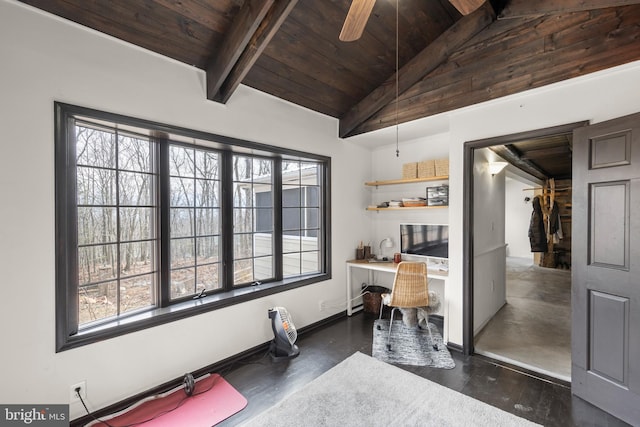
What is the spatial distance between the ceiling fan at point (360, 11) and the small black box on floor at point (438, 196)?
2.02 m

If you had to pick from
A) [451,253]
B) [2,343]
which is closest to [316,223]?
[451,253]

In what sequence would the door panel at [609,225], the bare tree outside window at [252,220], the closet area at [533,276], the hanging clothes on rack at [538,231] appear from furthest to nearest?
the hanging clothes on rack at [538,231] < the bare tree outside window at [252,220] < the closet area at [533,276] < the door panel at [609,225]

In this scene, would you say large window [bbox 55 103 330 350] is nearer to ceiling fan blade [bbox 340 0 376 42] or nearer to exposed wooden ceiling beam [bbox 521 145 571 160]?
ceiling fan blade [bbox 340 0 376 42]

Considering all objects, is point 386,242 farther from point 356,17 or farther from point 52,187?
point 52,187

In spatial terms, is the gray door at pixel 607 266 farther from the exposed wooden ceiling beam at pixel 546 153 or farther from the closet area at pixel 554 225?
the closet area at pixel 554 225

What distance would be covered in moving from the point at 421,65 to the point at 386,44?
1.64 ft

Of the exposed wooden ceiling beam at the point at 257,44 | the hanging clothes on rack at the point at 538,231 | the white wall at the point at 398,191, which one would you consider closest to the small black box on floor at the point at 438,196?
the white wall at the point at 398,191

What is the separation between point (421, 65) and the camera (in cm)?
300

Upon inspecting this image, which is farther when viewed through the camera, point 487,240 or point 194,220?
point 487,240

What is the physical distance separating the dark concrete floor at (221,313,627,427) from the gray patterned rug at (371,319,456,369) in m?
0.09

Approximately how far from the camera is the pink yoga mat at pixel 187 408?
1.96 meters

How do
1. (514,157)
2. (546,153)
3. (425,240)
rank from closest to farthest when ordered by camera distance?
(425,240) < (514,157) < (546,153)

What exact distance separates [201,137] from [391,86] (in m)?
2.20

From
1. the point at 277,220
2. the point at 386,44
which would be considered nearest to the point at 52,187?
the point at 277,220
